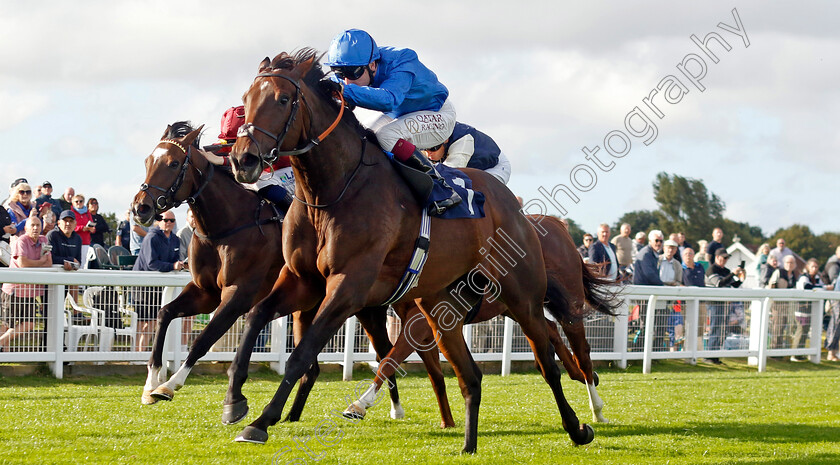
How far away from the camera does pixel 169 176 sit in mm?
6082

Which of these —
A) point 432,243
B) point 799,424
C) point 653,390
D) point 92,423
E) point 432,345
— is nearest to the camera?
point 432,243

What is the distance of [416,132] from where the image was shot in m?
5.50

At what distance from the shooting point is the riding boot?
501 cm

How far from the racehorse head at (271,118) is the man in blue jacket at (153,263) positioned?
462cm

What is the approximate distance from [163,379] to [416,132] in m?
3.62

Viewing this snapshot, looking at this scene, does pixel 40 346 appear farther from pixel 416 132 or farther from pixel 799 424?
pixel 799 424

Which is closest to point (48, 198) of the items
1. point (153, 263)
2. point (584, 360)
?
point (153, 263)

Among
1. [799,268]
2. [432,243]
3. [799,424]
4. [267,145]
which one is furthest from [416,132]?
[799,268]

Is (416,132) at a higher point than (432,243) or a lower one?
higher

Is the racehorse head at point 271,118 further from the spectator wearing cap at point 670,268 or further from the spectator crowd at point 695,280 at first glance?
the spectator wearing cap at point 670,268

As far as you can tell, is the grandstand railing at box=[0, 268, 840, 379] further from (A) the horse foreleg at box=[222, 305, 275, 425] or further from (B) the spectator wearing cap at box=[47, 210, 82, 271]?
(A) the horse foreleg at box=[222, 305, 275, 425]

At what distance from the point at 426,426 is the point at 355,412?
0.51 m

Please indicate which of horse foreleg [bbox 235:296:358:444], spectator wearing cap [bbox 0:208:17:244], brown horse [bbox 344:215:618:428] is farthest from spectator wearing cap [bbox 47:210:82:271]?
horse foreleg [bbox 235:296:358:444]

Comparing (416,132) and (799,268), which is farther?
(799,268)
